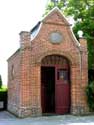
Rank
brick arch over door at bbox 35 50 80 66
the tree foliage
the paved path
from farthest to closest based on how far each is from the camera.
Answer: the tree foliage, brick arch over door at bbox 35 50 80 66, the paved path

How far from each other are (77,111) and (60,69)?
3.06 metres

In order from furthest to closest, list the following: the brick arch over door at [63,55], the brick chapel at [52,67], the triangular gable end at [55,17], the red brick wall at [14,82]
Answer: the triangular gable end at [55,17], the red brick wall at [14,82], the brick arch over door at [63,55], the brick chapel at [52,67]

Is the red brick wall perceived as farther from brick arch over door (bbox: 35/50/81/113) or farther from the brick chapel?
brick arch over door (bbox: 35/50/81/113)

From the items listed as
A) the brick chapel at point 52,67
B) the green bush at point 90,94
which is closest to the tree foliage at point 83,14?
the brick chapel at point 52,67

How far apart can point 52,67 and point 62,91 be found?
5.92 ft

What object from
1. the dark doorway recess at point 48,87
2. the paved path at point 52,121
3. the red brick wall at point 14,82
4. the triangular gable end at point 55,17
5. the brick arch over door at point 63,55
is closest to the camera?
the paved path at point 52,121

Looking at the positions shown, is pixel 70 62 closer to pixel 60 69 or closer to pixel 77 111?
pixel 60 69

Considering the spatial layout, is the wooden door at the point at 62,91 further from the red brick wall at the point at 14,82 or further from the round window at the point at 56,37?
the red brick wall at the point at 14,82

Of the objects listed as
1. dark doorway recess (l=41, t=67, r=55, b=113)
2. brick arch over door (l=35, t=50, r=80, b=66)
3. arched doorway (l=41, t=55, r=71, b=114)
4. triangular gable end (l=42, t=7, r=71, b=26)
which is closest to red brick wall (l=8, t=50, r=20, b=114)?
brick arch over door (l=35, t=50, r=80, b=66)

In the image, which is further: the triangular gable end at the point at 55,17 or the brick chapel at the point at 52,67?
the triangular gable end at the point at 55,17

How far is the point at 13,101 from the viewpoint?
918 inches

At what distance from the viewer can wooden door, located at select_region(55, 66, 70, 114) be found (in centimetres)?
2183

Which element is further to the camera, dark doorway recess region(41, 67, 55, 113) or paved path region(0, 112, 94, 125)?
dark doorway recess region(41, 67, 55, 113)

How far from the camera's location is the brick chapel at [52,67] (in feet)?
68.5
